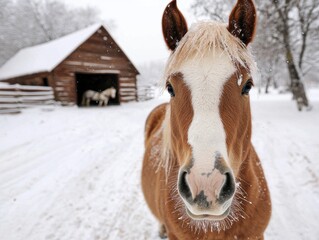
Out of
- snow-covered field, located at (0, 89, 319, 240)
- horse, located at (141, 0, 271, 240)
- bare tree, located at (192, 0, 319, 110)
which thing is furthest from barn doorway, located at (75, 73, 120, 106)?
horse, located at (141, 0, 271, 240)

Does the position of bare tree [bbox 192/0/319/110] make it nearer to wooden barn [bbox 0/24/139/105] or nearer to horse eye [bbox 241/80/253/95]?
horse eye [bbox 241/80/253/95]

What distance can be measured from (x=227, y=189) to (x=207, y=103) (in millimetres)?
523

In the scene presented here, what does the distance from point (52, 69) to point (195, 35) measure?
15123mm

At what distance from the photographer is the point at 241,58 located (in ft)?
5.24

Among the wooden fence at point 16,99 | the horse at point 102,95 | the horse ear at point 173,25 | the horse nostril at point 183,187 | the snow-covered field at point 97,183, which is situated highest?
the horse ear at point 173,25

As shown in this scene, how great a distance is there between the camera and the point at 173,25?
1831mm

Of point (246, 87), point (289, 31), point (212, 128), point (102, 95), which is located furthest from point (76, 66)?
point (212, 128)

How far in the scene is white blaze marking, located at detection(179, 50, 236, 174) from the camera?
1.23 metres

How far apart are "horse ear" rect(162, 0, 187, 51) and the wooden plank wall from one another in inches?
588

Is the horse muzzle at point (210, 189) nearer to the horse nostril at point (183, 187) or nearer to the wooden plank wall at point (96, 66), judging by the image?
the horse nostril at point (183, 187)

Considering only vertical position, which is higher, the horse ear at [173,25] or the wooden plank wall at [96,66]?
the horse ear at [173,25]

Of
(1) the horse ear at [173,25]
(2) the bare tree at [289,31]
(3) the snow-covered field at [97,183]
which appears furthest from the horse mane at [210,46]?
(2) the bare tree at [289,31]

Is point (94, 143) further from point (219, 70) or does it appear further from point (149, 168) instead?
point (219, 70)

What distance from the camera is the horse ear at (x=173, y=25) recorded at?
1.78 meters
